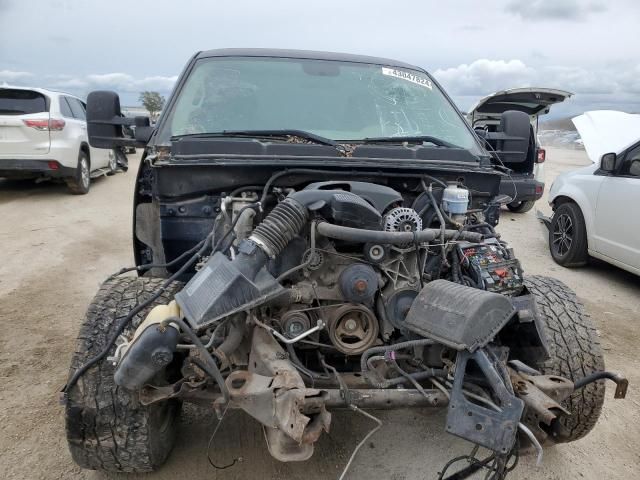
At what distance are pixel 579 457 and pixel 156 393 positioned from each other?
7.44 ft

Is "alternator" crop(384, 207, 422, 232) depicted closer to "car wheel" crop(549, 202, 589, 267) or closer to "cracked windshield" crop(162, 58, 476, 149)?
"cracked windshield" crop(162, 58, 476, 149)

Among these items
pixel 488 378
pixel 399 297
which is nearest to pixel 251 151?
pixel 399 297

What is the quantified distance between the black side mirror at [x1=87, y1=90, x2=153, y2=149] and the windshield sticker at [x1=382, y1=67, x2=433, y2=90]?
174 cm

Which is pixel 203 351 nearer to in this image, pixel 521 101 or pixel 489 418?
pixel 489 418

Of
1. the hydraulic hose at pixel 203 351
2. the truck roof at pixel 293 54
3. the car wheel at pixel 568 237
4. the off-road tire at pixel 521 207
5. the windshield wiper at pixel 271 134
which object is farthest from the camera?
the off-road tire at pixel 521 207

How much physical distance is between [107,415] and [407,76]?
2.99 m

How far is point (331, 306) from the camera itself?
2324 mm

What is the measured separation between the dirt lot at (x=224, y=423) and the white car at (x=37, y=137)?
2.64 meters

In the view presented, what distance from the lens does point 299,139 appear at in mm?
3051

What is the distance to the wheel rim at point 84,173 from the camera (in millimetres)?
9371

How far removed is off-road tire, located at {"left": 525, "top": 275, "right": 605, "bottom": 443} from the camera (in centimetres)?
268

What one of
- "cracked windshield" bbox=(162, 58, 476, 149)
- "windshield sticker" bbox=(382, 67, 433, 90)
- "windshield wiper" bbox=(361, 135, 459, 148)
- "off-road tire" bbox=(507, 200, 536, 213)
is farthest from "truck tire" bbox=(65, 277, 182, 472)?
"off-road tire" bbox=(507, 200, 536, 213)

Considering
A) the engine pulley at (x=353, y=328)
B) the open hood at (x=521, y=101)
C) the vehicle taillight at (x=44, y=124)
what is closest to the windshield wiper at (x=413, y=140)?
the engine pulley at (x=353, y=328)

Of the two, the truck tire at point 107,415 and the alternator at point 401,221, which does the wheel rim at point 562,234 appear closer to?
the alternator at point 401,221
